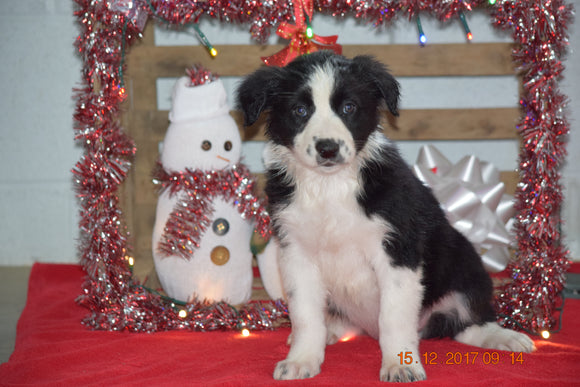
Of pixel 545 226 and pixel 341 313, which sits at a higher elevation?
pixel 545 226

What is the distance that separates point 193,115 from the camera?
9.66 ft

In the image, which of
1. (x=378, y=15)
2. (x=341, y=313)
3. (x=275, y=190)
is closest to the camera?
(x=275, y=190)

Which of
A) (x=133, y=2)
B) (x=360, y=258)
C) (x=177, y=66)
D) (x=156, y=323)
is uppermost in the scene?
(x=133, y=2)

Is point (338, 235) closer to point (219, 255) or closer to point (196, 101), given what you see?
point (219, 255)

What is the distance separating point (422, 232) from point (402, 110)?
1514 millimetres

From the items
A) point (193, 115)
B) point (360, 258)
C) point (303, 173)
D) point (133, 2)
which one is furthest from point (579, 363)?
point (133, 2)

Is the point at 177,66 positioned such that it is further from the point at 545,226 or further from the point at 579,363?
the point at 579,363

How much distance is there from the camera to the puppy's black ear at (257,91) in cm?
220

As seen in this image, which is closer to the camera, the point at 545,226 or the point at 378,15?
the point at 545,226

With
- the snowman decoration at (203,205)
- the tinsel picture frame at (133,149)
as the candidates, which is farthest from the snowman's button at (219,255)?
the tinsel picture frame at (133,149)

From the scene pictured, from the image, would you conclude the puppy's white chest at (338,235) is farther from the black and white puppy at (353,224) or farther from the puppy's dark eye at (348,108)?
the puppy's dark eye at (348,108)

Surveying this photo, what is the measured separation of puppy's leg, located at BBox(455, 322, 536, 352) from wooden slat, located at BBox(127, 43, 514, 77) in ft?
5.46

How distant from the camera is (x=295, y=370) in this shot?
2.01 metres

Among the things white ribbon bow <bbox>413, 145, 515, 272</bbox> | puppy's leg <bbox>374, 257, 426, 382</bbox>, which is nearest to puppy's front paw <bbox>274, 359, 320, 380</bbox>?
puppy's leg <bbox>374, 257, 426, 382</bbox>
